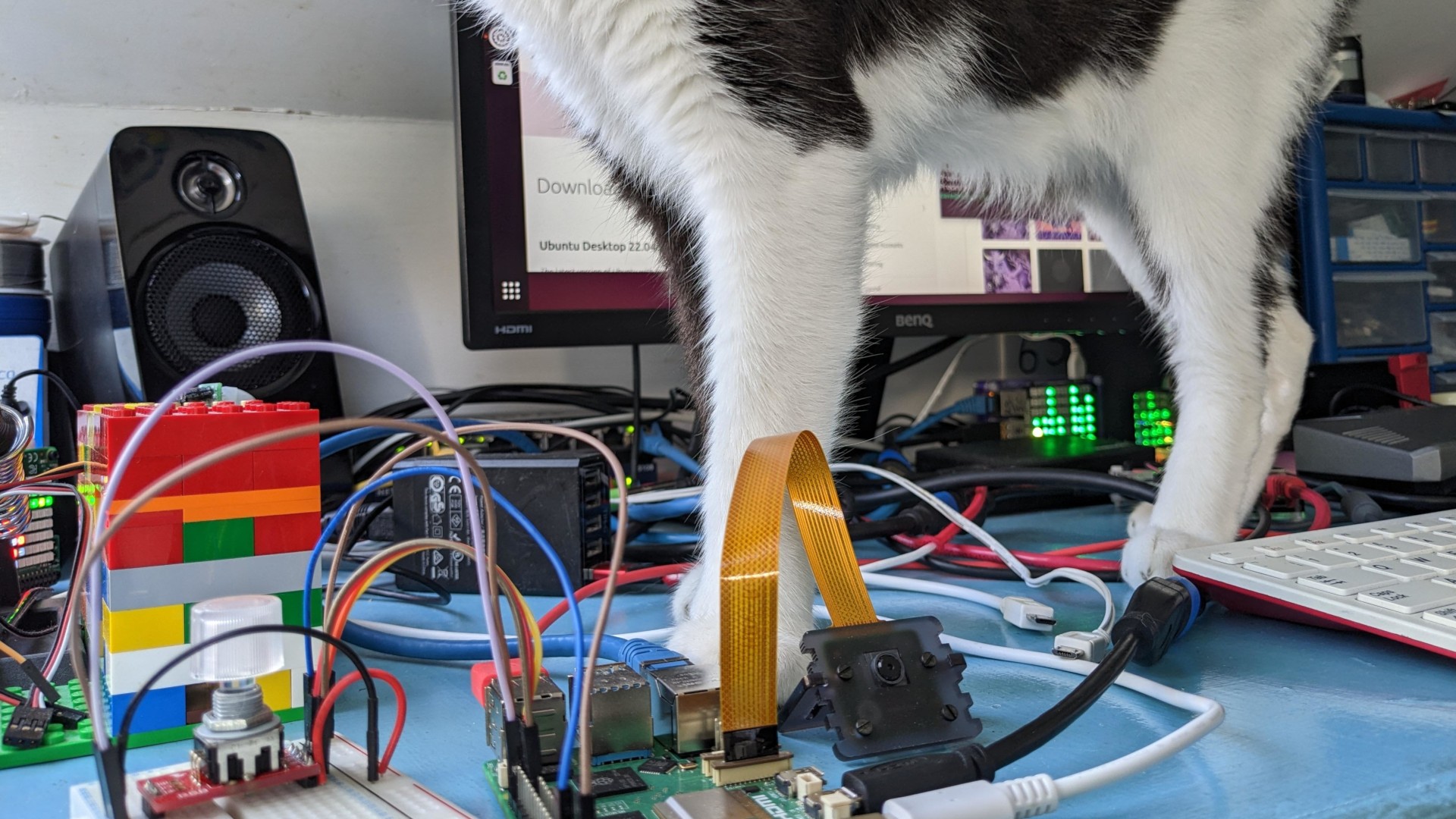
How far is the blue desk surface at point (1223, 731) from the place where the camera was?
330mm

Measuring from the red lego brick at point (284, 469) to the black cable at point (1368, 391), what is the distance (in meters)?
1.12

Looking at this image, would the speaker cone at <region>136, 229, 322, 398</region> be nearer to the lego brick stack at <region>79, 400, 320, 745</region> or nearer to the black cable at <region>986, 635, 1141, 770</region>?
the lego brick stack at <region>79, 400, 320, 745</region>

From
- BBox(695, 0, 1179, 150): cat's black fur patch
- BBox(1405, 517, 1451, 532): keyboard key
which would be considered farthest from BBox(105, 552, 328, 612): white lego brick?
BBox(1405, 517, 1451, 532): keyboard key

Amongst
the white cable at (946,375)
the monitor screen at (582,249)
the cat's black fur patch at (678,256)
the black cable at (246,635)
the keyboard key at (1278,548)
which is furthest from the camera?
the white cable at (946,375)

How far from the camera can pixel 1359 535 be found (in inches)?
24.3

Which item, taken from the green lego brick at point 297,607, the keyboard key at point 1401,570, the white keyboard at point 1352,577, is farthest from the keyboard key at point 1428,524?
the green lego brick at point 297,607

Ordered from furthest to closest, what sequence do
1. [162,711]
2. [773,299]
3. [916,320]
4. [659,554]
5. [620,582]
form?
1. [916,320]
2. [659,554]
3. [620,582]
4. [773,299]
5. [162,711]

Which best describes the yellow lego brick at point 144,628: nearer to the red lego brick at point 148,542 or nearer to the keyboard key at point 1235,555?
the red lego brick at point 148,542

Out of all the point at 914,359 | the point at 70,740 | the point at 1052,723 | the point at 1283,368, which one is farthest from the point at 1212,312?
the point at 70,740

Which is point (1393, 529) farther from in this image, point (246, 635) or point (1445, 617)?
point (246, 635)

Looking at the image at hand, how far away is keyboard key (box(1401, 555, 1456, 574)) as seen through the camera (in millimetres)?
538

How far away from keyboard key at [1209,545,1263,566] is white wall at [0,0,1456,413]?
0.80 metres

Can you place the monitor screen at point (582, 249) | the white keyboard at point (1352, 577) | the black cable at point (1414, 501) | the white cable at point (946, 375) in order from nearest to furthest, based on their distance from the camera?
1. the white keyboard at point (1352, 577)
2. the black cable at point (1414, 501)
3. the monitor screen at point (582, 249)
4. the white cable at point (946, 375)

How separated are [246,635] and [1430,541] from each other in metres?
0.68
